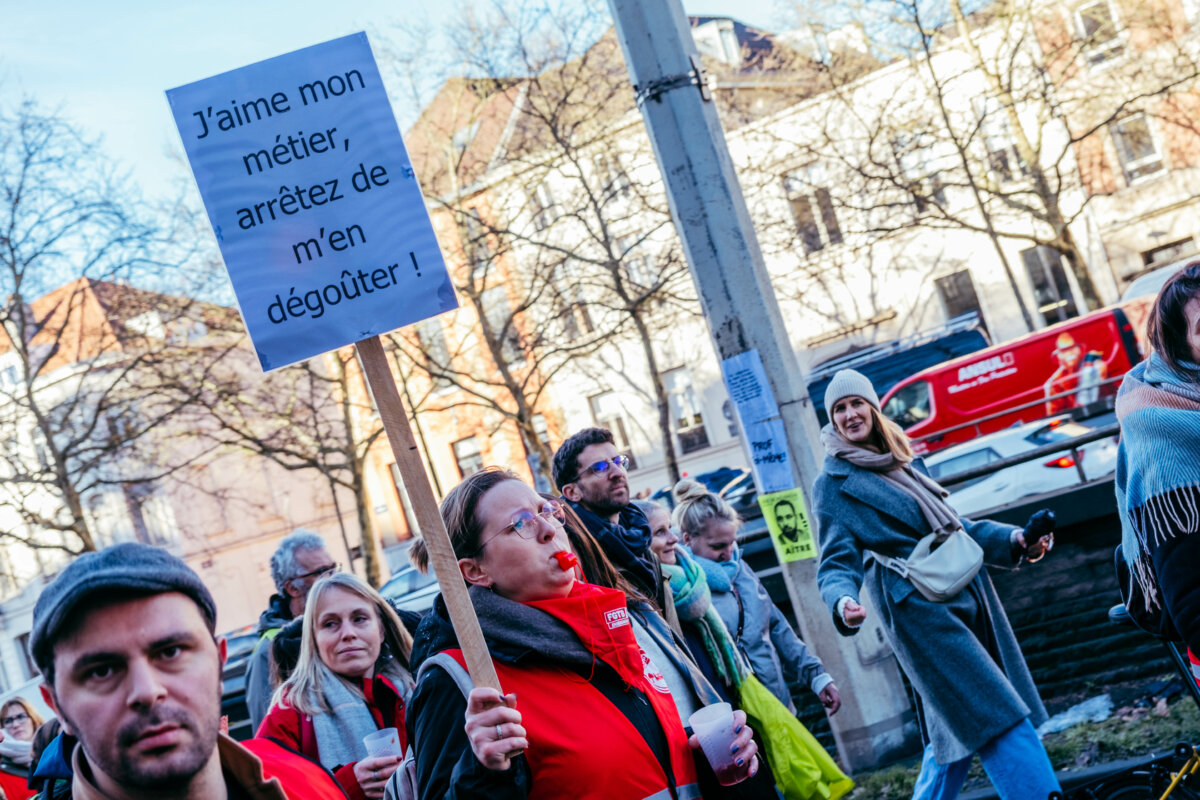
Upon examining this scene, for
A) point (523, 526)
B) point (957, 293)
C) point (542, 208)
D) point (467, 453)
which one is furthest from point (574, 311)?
point (523, 526)

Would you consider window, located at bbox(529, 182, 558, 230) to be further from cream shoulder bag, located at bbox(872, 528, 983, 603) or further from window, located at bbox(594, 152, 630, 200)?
cream shoulder bag, located at bbox(872, 528, 983, 603)

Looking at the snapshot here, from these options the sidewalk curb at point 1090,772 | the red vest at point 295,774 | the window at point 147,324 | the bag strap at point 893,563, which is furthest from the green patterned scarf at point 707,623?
the window at point 147,324

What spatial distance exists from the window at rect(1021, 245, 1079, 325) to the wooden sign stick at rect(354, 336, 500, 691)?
32.7 metres

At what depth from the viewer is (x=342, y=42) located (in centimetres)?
297

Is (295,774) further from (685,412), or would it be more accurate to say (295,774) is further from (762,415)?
(685,412)

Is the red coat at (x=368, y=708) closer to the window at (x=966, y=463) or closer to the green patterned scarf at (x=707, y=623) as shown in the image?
the green patterned scarf at (x=707, y=623)

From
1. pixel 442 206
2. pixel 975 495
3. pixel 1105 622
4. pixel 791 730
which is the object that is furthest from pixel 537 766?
pixel 442 206

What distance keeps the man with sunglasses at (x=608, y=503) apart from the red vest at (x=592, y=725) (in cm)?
109

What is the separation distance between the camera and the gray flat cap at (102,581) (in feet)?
5.52

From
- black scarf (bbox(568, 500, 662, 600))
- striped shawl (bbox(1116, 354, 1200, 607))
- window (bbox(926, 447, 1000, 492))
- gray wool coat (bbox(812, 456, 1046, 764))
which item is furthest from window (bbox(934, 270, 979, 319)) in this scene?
striped shawl (bbox(1116, 354, 1200, 607))

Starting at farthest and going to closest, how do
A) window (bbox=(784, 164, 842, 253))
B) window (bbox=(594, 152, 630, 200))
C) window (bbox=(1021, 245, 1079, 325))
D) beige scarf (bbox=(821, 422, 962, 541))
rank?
window (bbox=(784, 164, 842, 253)) < window (bbox=(1021, 245, 1079, 325)) < window (bbox=(594, 152, 630, 200)) < beige scarf (bbox=(821, 422, 962, 541))

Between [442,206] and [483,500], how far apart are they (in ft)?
71.9

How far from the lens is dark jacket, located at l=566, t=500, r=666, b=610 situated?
3.81 m

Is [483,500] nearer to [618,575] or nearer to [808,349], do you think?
[618,575]
